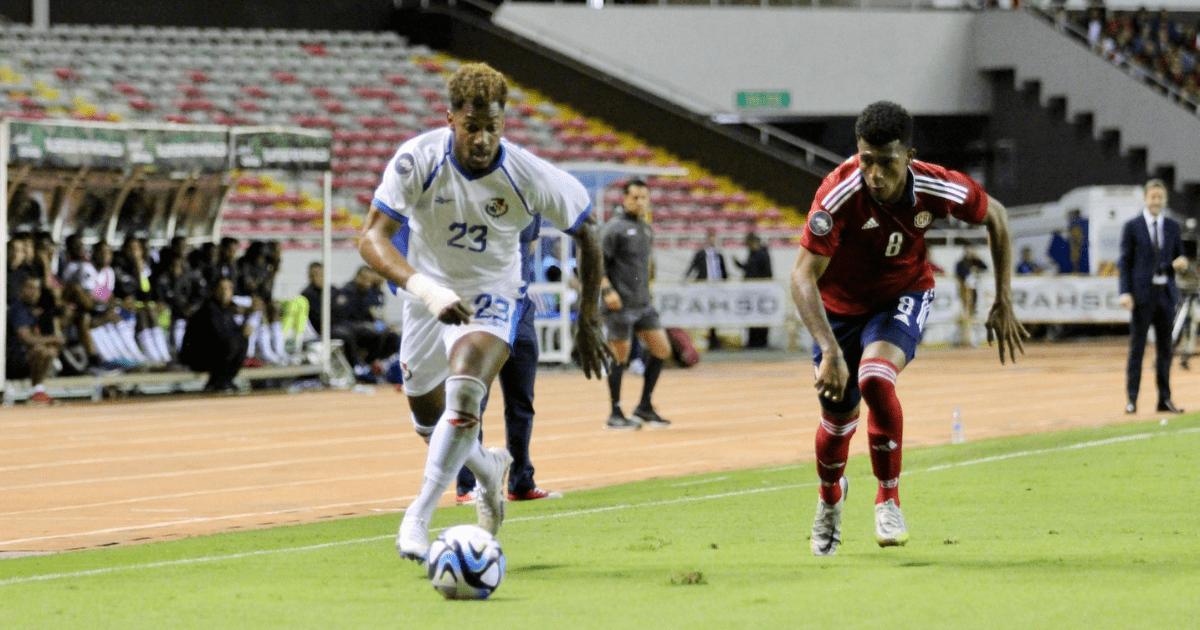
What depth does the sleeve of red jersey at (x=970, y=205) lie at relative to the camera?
7574 millimetres

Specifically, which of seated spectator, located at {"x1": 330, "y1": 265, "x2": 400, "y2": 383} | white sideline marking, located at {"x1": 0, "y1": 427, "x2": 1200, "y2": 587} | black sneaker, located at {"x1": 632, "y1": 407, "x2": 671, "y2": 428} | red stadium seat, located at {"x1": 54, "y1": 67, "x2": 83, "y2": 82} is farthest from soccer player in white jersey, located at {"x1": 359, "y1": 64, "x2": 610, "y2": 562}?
red stadium seat, located at {"x1": 54, "y1": 67, "x2": 83, "y2": 82}

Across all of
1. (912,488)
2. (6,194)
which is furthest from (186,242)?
(912,488)

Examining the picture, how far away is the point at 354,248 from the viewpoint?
91.6ft

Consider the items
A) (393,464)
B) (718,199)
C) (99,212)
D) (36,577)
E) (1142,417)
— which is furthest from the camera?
(718,199)

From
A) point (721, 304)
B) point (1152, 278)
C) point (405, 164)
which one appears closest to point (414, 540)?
point (405, 164)

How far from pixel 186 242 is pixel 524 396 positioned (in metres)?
11.7

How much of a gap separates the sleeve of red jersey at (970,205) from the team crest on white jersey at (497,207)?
1.96m

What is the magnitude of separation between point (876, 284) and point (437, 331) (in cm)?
199

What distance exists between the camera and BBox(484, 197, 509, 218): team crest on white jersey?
734 cm

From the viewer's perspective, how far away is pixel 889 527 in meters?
7.60

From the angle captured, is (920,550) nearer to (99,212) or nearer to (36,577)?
(36,577)

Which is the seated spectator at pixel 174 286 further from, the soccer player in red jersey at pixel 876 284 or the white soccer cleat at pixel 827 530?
the white soccer cleat at pixel 827 530

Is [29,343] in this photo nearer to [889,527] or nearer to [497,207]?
[497,207]

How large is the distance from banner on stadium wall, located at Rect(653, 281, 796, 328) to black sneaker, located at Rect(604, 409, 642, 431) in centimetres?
1220
